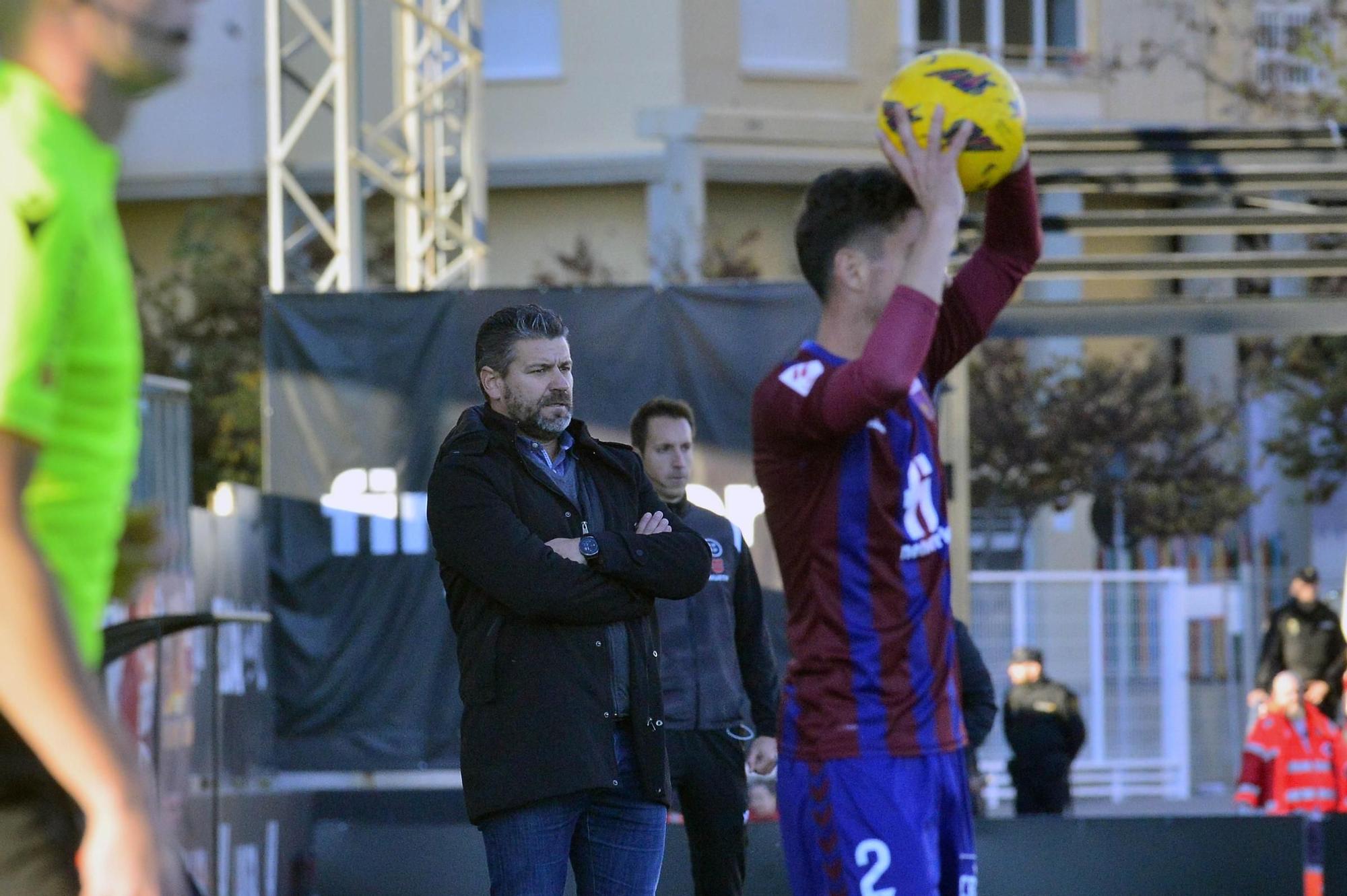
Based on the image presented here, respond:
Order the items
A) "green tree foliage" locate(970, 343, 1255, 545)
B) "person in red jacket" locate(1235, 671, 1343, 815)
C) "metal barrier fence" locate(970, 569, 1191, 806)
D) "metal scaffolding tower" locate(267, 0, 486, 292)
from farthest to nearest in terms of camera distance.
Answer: "green tree foliage" locate(970, 343, 1255, 545) → "metal barrier fence" locate(970, 569, 1191, 806) → "metal scaffolding tower" locate(267, 0, 486, 292) → "person in red jacket" locate(1235, 671, 1343, 815)

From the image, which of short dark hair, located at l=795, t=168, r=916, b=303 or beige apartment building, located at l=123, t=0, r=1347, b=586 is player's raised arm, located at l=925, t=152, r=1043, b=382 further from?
beige apartment building, located at l=123, t=0, r=1347, b=586

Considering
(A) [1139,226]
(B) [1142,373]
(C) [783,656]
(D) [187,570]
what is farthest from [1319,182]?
(B) [1142,373]

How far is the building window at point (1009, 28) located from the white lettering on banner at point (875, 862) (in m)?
21.6

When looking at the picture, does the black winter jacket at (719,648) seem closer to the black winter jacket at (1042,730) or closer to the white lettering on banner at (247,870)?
the white lettering on banner at (247,870)

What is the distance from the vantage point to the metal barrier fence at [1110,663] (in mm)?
14273

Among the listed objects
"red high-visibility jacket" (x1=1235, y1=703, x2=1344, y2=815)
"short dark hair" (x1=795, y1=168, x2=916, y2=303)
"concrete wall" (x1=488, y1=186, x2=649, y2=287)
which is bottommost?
"red high-visibility jacket" (x1=1235, y1=703, x2=1344, y2=815)

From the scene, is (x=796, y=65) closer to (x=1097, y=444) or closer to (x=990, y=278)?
(x=1097, y=444)

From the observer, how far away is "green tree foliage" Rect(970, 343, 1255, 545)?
21703 mm

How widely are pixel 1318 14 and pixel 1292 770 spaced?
11.8 metres

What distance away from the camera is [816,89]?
→ 2361cm

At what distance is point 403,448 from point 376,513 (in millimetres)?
426

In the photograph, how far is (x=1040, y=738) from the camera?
39.3ft

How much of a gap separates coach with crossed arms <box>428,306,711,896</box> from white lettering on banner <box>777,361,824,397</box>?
1.12 metres

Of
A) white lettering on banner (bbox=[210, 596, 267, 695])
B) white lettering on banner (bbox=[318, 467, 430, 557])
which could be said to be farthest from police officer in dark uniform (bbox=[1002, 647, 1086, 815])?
white lettering on banner (bbox=[210, 596, 267, 695])
